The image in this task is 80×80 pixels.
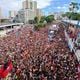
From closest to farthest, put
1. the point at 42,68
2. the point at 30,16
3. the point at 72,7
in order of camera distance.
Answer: the point at 42,68 → the point at 72,7 → the point at 30,16

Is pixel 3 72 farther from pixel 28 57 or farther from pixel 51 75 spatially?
pixel 28 57

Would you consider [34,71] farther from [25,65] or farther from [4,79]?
[4,79]

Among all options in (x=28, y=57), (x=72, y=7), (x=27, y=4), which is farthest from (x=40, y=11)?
(x=28, y=57)

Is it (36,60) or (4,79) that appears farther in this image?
(36,60)

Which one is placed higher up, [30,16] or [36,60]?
[36,60]

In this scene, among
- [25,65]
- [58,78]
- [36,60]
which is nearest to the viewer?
[58,78]

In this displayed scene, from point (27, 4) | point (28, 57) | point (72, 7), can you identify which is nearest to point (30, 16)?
point (27, 4)
